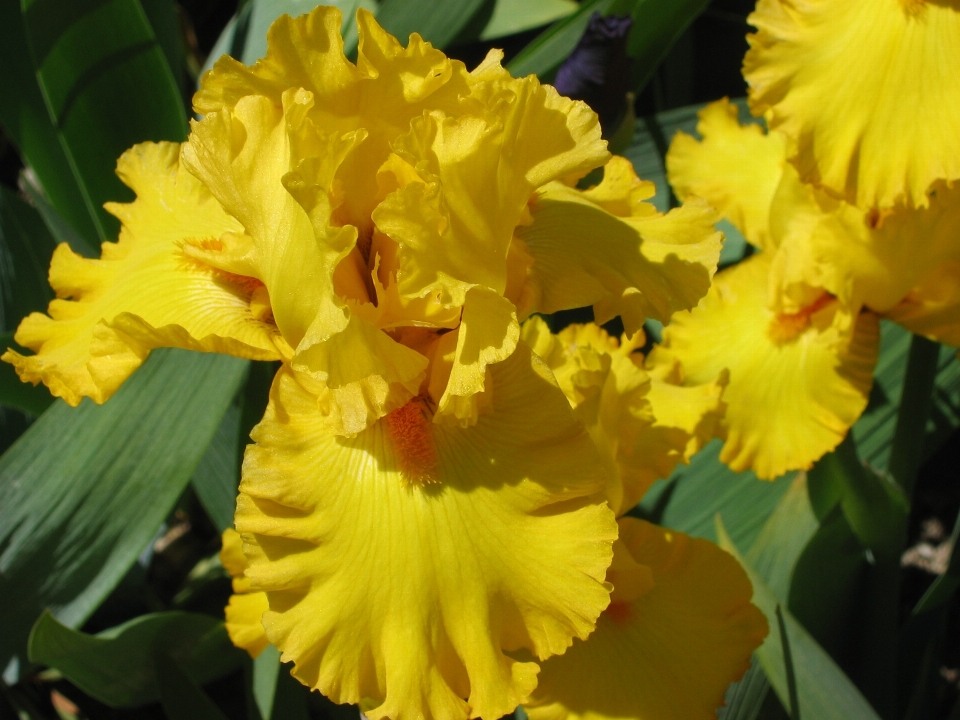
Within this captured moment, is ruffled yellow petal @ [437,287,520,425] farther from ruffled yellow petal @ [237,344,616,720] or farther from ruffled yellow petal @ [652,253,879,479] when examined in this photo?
ruffled yellow petal @ [652,253,879,479]

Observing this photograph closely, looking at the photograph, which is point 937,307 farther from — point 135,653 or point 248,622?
point 135,653

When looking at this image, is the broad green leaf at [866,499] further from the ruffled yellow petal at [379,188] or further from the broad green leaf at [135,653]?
the broad green leaf at [135,653]

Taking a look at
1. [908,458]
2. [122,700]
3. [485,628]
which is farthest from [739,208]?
[122,700]

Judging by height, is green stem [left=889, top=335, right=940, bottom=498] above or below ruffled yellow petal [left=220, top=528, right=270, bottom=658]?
below

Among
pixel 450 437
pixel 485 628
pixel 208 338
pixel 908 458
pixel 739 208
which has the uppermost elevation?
pixel 208 338

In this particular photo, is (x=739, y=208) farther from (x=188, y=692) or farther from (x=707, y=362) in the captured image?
(x=188, y=692)

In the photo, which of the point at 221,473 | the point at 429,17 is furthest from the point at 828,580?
the point at 429,17

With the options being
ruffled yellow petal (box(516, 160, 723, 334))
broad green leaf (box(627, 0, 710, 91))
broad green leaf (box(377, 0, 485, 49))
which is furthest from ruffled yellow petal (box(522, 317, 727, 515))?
broad green leaf (box(377, 0, 485, 49))
